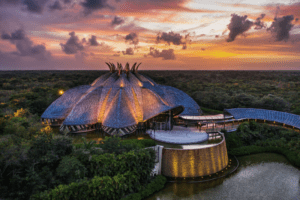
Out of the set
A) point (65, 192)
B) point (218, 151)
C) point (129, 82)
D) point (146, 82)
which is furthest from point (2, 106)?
A: point (218, 151)

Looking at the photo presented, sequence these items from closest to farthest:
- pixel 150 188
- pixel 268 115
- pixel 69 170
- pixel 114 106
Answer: pixel 69 170 < pixel 150 188 < pixel 114 106 < pixel 268 115

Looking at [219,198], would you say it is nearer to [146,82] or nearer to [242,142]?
[242,142]

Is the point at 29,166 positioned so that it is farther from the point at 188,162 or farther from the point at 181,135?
the point at 181,135

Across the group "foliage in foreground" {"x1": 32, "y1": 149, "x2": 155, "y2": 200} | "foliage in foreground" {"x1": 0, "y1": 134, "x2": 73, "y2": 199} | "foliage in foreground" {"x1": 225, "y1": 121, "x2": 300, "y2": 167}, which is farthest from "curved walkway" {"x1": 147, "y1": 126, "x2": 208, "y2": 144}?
"foliage in foreground" {"x1": 0, "y1": 134, "x2": 73, "y2": 199}

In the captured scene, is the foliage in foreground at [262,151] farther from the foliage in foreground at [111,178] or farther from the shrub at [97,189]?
the shrub at [97,189]

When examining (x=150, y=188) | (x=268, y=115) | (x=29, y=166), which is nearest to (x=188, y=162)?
(x=150, y=188)

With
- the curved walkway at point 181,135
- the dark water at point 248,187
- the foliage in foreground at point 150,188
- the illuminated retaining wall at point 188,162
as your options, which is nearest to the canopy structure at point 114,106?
the curved walkway at point 181,135
